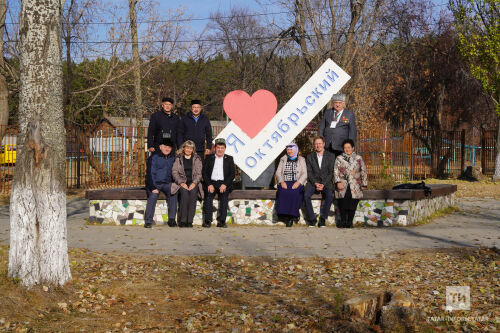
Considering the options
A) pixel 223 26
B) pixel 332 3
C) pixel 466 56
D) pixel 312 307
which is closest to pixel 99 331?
pixel 312 307

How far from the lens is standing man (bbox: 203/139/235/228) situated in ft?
30.2

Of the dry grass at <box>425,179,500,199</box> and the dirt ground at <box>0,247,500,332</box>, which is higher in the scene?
the dry grass at <box>425,179,500,199</box>

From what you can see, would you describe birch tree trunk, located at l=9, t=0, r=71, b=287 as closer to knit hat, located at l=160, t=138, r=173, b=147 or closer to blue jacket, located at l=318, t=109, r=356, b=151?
knit hat, located at l=160, t=138, r=173, b=147

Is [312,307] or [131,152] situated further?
[131,152]

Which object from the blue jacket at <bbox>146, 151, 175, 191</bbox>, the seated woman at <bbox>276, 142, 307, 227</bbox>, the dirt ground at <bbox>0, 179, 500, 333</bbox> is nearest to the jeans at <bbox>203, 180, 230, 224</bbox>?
the blue jacket at <bbox>146, 151, 175, 191</bbox>

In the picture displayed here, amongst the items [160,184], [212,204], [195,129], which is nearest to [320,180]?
[212,204]

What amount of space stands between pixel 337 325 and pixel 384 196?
532 centimetres

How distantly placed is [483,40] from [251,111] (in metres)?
13.4

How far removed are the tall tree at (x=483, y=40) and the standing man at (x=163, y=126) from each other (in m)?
14.0

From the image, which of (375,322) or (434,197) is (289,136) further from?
(375,322)

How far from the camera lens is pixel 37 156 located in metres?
4.96

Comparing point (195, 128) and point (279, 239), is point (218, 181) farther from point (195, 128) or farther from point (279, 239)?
point (279, 239)

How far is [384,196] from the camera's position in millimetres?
9203

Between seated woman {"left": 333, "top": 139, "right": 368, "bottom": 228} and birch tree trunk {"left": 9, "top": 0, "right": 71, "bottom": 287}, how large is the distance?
16.9 feet
